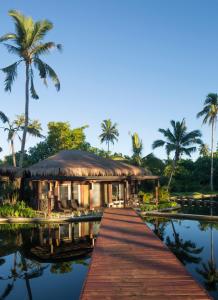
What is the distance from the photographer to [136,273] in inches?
326

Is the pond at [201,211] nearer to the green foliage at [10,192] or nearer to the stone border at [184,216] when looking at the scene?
the stone border at [184,216]

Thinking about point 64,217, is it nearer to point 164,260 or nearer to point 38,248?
point 38,248

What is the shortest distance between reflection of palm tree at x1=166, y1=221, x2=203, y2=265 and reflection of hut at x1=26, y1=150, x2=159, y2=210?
833 centimetres

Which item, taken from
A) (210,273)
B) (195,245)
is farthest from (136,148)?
(210,273)

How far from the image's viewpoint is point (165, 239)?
56.6ft

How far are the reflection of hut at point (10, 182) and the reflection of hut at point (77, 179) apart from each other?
3.43 ft

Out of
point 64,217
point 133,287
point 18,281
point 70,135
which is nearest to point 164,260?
point 133,287

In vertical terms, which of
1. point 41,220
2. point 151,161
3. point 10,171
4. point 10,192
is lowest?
point 41,220

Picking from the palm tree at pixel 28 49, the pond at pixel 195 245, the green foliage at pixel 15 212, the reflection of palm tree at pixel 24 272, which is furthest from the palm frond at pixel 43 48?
the reflection of palm tree at pixel 24 272

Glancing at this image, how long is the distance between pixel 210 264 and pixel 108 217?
7593mm

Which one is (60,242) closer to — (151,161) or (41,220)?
(41,220)

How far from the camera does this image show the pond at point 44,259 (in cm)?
1028

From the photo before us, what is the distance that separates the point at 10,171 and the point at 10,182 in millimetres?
985

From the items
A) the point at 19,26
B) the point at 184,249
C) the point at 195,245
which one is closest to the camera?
the point at 184,249
